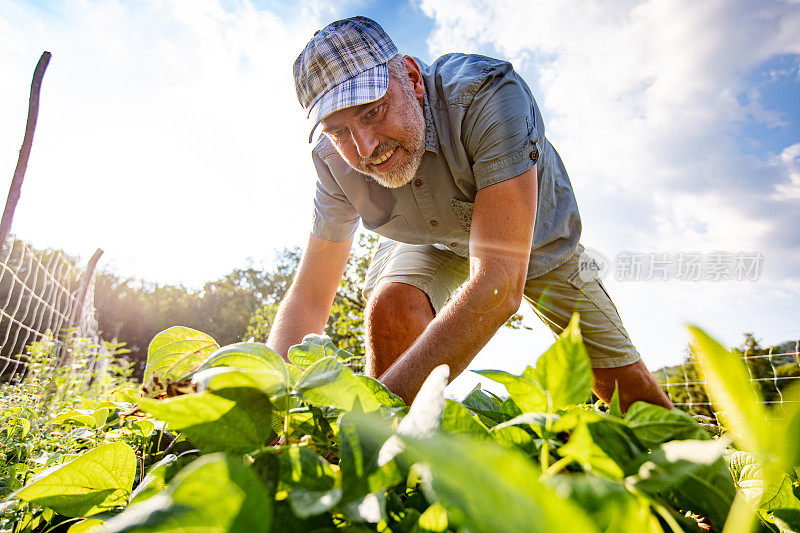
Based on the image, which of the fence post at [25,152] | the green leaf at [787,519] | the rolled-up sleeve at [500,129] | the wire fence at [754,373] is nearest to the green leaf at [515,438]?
the green leaf at [787,519]

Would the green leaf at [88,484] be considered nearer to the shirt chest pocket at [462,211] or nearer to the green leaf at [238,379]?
the green leaf at [238,379]

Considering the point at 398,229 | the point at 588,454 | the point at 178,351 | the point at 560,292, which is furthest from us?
the point at 560,292

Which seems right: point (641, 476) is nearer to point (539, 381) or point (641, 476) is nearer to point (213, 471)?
point (539, 381)

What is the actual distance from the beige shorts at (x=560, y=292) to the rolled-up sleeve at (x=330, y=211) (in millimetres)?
440

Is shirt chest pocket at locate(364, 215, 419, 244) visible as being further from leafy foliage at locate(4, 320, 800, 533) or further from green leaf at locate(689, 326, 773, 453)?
green leaf at locate(689, 326, 773, 453)

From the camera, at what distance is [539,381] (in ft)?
1.18

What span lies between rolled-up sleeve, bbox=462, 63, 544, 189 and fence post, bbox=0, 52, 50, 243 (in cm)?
244

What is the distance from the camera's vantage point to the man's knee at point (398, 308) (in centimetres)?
267

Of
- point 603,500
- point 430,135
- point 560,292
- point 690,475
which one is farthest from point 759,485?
point 560,292

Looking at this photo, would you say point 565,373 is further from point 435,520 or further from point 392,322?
point 392,322

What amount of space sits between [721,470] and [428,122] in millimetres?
2315

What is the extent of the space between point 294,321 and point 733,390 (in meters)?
1.90

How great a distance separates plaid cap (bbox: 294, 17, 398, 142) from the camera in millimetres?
2297

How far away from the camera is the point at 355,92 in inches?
89.7
